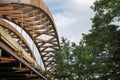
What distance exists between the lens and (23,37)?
169 feet

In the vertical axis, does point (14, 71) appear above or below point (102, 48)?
above

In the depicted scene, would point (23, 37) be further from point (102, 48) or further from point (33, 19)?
point (102, 48)

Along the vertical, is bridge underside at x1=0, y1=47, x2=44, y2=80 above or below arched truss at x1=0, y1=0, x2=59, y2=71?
below

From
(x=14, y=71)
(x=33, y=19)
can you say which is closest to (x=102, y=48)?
(x=14, y=71)

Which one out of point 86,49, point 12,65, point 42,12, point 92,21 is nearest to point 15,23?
point 42,12

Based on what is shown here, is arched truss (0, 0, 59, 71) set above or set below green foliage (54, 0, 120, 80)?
above

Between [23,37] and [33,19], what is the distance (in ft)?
9.75

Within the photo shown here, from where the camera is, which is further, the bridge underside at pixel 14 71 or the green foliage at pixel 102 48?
the bridge underside at pixel 14 71

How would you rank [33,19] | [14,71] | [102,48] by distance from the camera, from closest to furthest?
[102,48], [14,71], [33,19]

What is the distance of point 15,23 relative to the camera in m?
47.3

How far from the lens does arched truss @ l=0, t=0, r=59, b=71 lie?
40497 mm

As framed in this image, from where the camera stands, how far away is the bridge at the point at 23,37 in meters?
28.5

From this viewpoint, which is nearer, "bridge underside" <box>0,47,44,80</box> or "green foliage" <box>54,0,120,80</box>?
"green foliage" <box>54,0,120,80</box>

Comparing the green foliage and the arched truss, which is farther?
the arched truss
